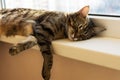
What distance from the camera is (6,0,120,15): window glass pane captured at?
120 centimetres

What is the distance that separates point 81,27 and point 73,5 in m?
0.26

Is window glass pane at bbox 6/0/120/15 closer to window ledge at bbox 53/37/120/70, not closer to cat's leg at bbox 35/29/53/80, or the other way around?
window ledge at bbox 53/37/120/70

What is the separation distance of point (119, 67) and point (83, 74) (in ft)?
1.29

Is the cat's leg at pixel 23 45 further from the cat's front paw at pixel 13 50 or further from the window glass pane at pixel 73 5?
the window glass pane at pixel 73 5

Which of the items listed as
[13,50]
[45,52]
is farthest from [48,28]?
[13,50]

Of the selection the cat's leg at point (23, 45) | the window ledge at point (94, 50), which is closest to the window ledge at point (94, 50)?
the window ledge at point (94, 50)

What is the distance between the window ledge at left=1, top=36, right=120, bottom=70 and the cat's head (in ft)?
0.13

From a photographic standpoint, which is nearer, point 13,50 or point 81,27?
point 13,50

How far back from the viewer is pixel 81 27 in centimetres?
116

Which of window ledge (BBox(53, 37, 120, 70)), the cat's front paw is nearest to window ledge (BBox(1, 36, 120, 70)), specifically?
window ledge (BBox(53, 37, 120, 70))

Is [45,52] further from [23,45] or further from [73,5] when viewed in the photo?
[73,5]

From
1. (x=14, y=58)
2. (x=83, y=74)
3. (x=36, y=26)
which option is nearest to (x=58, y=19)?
(x=36, y=26)

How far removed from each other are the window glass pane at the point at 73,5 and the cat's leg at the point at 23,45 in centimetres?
43

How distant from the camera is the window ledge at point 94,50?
2.94 ft
